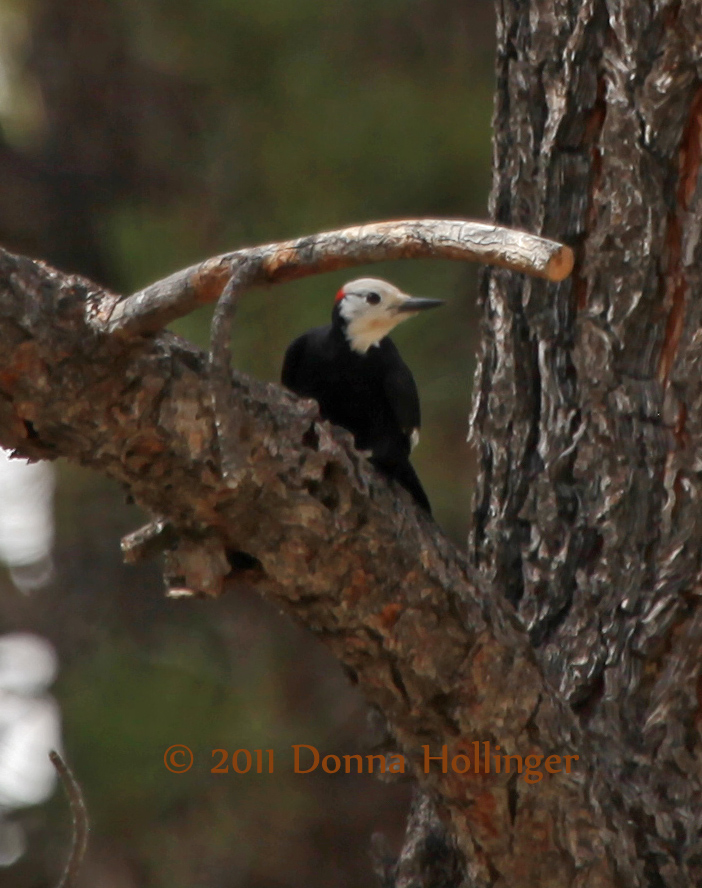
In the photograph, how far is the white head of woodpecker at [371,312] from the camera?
319 centimetres

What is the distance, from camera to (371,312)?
3.19m

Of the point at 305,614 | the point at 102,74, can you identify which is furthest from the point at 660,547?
the point at 102,74

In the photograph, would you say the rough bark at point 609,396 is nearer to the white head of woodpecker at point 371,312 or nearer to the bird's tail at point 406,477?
the bird's tail at point 406,477

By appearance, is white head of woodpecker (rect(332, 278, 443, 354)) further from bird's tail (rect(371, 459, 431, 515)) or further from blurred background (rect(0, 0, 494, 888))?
blurred background (rect(0, 0, 494, 888))

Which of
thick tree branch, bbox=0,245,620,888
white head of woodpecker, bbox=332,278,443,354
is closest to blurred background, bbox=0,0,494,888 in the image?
white head of woodpecker, bbox=332,278,443,354

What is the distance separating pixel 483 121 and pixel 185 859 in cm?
294

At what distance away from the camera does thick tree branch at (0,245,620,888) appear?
6.29ft

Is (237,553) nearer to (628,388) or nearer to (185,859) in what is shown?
(628,388)

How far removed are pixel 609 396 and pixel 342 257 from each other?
966 mm

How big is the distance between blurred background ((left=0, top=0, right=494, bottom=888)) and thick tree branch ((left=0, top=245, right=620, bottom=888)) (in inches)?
85.7

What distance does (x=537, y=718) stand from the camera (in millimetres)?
→ 2189

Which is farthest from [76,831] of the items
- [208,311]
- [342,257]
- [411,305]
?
[208,311]

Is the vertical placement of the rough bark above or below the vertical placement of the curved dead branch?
above

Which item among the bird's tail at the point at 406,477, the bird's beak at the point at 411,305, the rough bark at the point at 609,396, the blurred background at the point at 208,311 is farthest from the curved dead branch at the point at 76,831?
the blurred background at the point at 208,311
